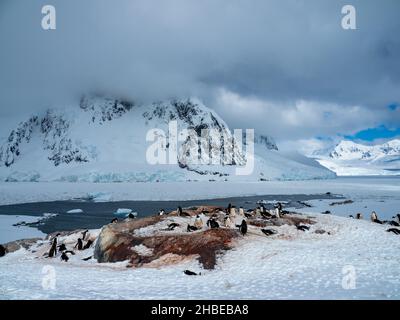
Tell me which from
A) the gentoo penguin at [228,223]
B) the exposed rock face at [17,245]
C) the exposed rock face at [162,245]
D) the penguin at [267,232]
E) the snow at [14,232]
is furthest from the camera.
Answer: the snow at [14,232]

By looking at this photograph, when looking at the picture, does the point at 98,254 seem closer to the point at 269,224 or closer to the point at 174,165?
the point at 269,224

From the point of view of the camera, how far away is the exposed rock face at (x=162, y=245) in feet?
47.4

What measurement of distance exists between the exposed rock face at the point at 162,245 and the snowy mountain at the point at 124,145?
98.0m

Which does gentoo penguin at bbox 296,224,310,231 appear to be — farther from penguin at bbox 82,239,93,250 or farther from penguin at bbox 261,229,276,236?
penguin at bbox 82,239,93,250

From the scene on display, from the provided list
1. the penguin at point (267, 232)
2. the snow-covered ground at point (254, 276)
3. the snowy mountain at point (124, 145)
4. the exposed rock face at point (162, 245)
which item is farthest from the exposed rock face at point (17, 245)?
the snowy mountain at point (124, 145)

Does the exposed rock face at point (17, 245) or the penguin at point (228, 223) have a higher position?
the penguin at point (228, 223)

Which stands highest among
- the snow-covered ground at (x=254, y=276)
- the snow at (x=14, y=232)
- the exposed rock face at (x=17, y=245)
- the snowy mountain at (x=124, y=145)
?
the snowy mountain at (x=124, y=145)

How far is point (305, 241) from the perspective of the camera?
16.9m

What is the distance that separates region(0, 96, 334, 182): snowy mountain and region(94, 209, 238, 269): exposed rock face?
3860 inches

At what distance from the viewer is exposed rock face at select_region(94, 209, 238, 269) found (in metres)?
14.4

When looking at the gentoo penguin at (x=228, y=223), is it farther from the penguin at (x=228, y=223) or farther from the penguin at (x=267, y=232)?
the penguin at (x=267, y=232)

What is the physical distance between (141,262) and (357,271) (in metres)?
7.97

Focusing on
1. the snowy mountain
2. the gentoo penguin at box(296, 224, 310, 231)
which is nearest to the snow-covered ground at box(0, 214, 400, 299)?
the gentoo penguin at box(296, 224, 310, 231)
